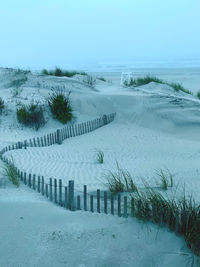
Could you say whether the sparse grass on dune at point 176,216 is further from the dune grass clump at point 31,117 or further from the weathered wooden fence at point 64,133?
the dune grass clump at point 31,117

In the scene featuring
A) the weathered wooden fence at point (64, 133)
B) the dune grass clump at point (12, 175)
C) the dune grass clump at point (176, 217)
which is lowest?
the weathered wooden fence at point (64, 133)

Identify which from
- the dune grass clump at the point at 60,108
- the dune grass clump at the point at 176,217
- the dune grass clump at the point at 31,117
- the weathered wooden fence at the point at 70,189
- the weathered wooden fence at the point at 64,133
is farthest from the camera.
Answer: the dune grass clump at the point at 60,108

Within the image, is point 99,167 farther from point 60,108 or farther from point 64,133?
point 60,108

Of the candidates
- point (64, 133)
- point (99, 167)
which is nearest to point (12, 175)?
point (99, 167)

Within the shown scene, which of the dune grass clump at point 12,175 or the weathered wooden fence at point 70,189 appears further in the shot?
the dune grass clump at point 12,175

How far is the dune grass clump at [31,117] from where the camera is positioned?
14.3 m

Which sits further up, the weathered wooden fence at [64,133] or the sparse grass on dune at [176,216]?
the sparse grass on dune at [176,216]

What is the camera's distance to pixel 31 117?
14305mm

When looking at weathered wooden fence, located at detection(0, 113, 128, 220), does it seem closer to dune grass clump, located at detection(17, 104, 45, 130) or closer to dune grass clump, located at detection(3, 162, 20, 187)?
dune grass clump, located at detection(3, 162, 20, 187)

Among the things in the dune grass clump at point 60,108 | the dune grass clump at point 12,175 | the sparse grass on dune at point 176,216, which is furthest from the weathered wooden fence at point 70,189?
the dune grass clump at point 60,108

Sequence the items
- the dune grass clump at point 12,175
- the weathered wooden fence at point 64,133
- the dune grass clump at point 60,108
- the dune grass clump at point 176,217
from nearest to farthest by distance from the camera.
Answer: the dune grass clump at point 176,217
the dune grass clump at point 12,175
the weathered wooden fence at point 64,133
the dune grass clump at point 60,108

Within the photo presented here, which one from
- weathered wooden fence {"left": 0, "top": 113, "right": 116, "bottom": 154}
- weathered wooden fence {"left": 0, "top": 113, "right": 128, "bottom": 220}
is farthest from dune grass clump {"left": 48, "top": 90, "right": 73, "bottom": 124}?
weathered wooden fence {"left": 0, "top": 113, "right": 128, "bottom": 220}

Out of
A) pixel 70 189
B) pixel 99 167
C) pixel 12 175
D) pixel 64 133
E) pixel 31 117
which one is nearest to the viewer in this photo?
pixel 70 189

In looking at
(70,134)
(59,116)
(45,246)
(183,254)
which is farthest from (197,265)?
(59,116)
